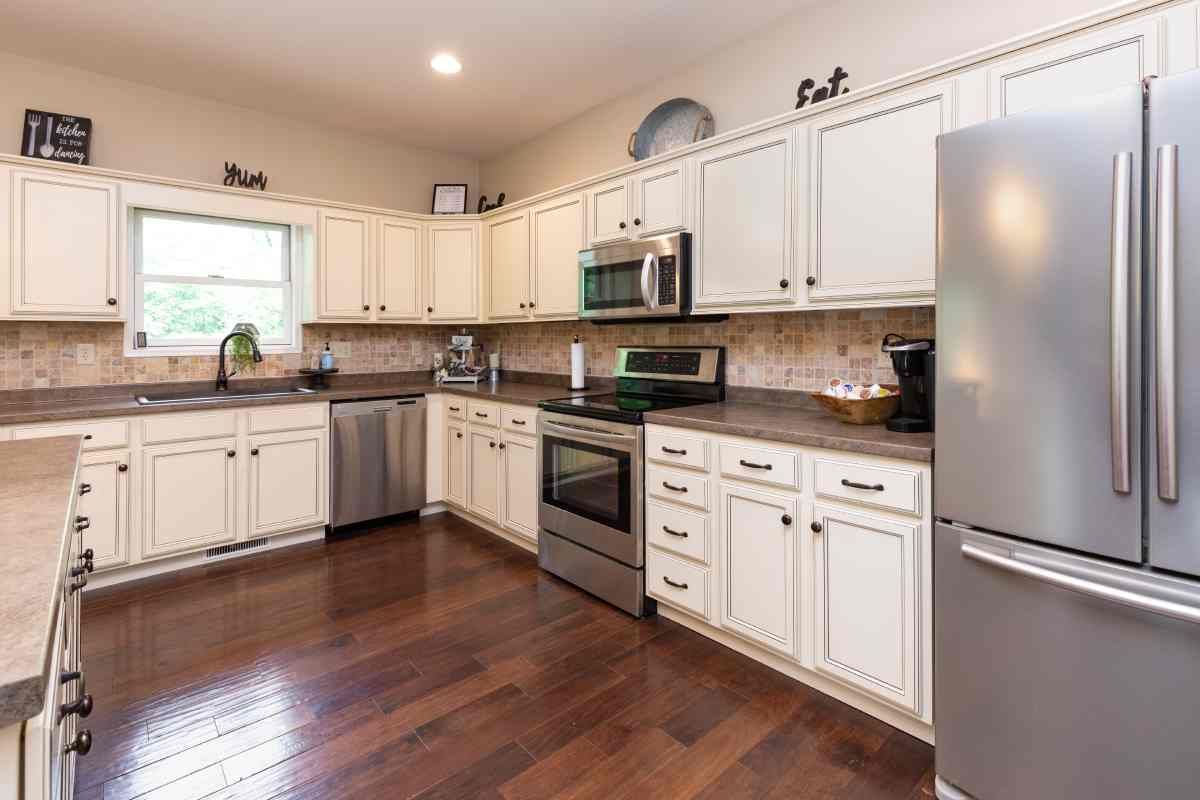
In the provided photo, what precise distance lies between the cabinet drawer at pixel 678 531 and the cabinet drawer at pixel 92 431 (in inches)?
101

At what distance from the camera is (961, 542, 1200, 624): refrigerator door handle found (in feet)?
4.02

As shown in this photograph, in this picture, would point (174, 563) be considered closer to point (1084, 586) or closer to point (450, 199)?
point (450, 199)

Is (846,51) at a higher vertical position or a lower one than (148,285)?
higher

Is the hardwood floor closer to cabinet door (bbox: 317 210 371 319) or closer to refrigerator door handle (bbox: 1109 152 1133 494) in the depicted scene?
refrigerator door handle (bbox: 1109 152 1133 494)

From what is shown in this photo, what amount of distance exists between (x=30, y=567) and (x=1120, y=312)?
1.97 m

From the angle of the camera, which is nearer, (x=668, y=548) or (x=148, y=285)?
(x=668, y=548)

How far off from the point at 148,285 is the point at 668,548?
11.1ft

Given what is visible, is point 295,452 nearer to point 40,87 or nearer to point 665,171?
point 40,87

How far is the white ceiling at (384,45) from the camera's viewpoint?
271cm

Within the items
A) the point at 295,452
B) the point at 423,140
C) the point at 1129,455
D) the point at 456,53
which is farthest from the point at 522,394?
the point at 1129,455

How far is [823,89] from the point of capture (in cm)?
264

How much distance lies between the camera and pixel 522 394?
358 centimetres

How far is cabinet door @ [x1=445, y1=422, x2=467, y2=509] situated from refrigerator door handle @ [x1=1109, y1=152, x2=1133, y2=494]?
10.8ft

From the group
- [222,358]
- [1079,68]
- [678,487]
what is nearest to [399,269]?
[222,358]
